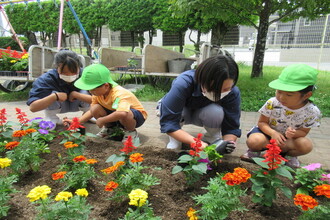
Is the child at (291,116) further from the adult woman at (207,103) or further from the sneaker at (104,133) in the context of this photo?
the sneaker at (104,133)

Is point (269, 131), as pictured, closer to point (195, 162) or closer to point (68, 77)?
point (195, 162)

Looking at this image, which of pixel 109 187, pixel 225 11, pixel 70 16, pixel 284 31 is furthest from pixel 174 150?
pixel 284 31

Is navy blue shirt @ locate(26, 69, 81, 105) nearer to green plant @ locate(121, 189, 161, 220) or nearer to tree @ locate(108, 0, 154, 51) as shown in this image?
green plant @ locate(121, 189, 161, 220)

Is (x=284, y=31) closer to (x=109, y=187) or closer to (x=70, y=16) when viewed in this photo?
(x=70, y=16)

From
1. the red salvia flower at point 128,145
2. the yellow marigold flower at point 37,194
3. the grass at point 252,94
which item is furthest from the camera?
the grass at point 252,94

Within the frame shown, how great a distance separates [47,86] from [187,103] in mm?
1639

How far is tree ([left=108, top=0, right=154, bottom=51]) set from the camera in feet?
33.2

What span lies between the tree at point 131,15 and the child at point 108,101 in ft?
27.9

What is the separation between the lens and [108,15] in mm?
11156

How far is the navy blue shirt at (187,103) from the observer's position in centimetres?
202

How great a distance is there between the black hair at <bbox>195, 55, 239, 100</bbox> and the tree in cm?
921

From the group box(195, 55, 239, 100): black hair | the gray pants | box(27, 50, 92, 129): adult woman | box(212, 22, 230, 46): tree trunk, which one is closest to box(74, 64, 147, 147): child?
box(27, 50, 92, 129): adult woman

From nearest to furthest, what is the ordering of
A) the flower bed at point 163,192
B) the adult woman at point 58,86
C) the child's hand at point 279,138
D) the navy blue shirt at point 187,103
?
the flower bed at point 163,192 < the child's hand at point 279,138 < the navy blue shirt at point 187,103 < the adult woman at point 58,86

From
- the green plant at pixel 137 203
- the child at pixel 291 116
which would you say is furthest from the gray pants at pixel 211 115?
the green plant at pixel 137 203
